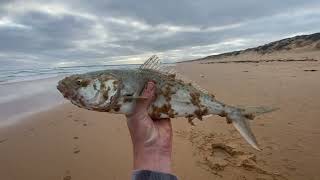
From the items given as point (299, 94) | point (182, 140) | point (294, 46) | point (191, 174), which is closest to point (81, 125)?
point (182, 140)

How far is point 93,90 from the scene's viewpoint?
3.02m

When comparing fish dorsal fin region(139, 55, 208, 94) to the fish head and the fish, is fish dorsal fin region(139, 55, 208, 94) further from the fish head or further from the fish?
the fish head

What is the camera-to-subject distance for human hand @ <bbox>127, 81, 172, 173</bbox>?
281 cm

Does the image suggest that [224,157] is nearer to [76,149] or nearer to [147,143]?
[76,149]

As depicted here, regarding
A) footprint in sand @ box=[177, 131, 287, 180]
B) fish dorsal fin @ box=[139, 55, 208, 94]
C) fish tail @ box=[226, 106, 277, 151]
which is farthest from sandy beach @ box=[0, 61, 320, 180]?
fish dorsal fin @ box=[139, 55, 208, 94]

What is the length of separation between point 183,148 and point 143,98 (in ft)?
10.2

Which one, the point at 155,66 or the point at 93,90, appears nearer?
the point at 93,90

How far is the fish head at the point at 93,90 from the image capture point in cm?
296

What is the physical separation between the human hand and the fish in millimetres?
76

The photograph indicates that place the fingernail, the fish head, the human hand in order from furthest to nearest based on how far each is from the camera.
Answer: the fingernail → the fish head → the human hand

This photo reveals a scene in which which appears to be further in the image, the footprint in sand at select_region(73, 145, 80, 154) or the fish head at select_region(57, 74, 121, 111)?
the footprint in sand at select_region(73, 145, 80, 154)

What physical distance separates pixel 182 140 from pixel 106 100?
3524 mm

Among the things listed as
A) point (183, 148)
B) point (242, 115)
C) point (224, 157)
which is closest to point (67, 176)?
point (183, 148)

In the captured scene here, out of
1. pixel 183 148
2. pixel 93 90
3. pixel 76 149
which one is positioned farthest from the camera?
pixel 76 149
